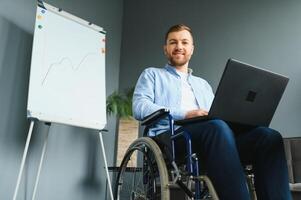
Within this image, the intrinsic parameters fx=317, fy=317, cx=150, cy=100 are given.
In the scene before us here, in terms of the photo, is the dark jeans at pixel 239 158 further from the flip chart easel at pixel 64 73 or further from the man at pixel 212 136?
the flip chart easel at pixel 64 73

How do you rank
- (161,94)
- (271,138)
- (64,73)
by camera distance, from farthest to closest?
(64,73), (161,94), (271,138)

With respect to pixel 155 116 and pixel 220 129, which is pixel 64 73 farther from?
pixel 220 129

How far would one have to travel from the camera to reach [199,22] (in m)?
3.05

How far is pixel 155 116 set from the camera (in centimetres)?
135

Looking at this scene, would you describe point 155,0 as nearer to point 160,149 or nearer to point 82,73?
point 82,73

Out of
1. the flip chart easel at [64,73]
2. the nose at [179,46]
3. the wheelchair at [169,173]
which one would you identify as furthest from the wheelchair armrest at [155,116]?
the flip chart easel at [64,73]

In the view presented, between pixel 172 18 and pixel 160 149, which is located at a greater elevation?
pixel 172 18

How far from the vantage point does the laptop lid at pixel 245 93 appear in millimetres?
1218

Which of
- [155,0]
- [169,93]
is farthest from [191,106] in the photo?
[155,0]

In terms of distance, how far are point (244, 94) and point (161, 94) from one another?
19.7 inches

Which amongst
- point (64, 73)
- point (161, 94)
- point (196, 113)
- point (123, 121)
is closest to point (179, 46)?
point (161, 94)

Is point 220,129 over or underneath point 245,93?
underneath

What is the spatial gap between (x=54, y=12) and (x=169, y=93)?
1187 millimetres

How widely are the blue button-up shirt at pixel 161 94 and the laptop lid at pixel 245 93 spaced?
0.25 metres
